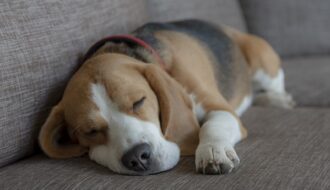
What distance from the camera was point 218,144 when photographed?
1854mm

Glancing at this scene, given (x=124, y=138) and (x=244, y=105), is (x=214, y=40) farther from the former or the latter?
(x=124, y=138)

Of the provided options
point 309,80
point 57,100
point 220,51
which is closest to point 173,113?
point 57,100

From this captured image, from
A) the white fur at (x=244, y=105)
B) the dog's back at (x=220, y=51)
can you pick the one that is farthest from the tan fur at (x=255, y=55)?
the white fur at (x=244, y=105)

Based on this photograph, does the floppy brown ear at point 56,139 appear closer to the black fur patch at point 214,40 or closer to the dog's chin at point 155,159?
the dog's chin at point 155,159

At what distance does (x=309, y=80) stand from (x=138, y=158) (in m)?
1.63

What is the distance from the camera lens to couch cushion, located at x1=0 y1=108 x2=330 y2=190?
1.64 metres

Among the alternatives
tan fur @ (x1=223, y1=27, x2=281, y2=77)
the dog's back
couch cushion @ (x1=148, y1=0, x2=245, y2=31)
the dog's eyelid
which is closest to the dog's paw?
the dog's eyelid

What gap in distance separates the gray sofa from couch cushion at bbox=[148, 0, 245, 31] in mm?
384

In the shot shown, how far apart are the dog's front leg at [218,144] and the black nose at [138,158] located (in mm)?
162

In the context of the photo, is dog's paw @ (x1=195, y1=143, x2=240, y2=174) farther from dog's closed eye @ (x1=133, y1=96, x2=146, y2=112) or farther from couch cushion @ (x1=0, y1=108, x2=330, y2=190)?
dog's closed eye @ (x1=133, y1=96, x2=146, y2=112)

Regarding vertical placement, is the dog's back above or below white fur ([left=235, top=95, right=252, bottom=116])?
above

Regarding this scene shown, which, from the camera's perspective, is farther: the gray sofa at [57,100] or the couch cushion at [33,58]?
the couch cushion at [33,58]

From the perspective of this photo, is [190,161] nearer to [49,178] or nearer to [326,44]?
[49,178]

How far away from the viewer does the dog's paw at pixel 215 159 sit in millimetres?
1747
